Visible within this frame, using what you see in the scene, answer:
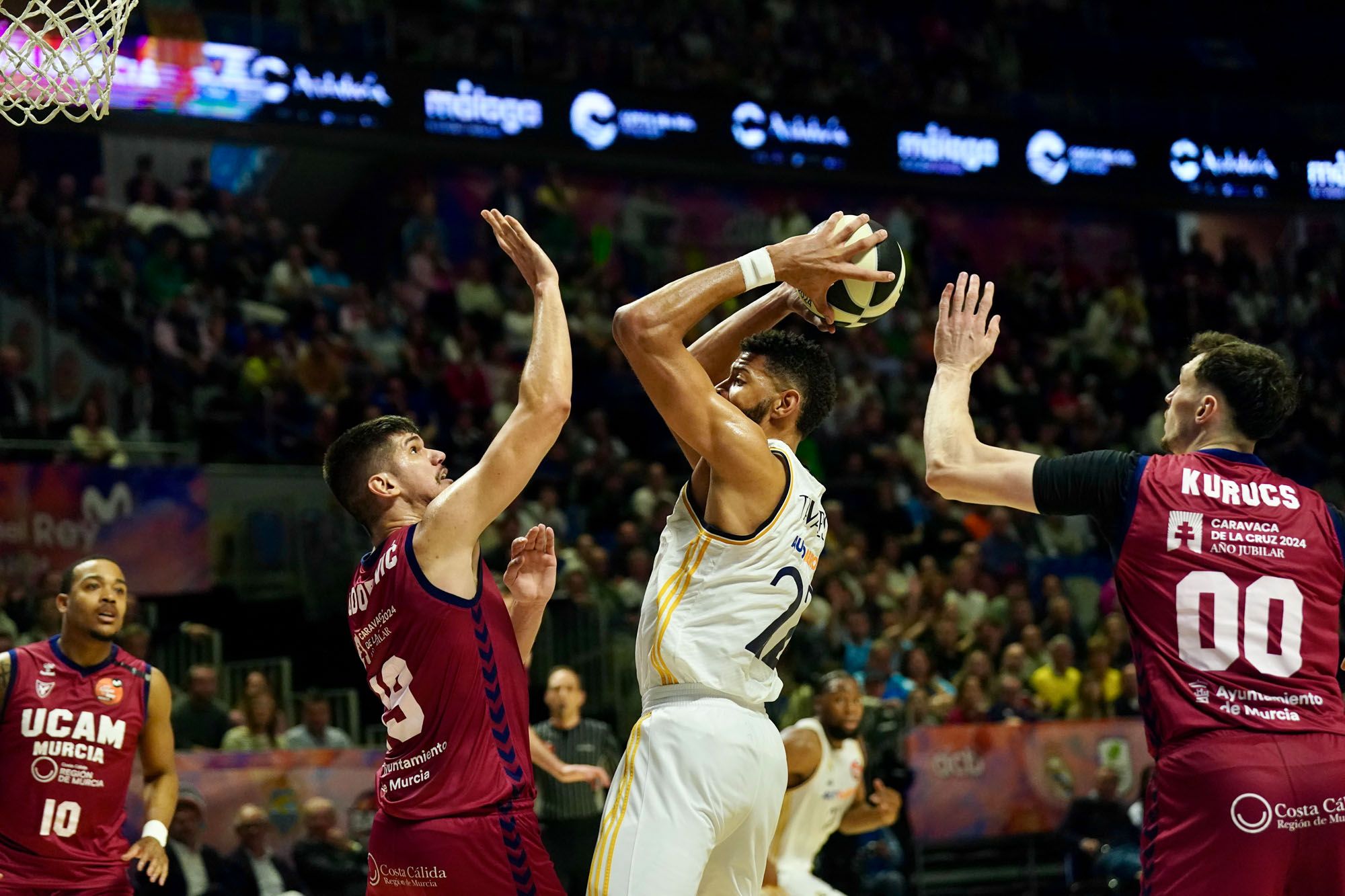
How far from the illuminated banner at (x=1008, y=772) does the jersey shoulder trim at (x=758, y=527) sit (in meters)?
6.72

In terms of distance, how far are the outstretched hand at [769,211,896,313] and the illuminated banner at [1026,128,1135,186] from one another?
1407 centimetres

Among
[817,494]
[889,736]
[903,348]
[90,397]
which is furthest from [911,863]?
[903,348]

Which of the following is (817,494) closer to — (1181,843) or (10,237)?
(1181,843)

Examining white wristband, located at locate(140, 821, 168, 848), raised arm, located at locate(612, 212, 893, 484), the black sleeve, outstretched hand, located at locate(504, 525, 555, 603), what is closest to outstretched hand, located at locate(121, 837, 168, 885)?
white wristband, located at locate(140, 821, 168, 848)

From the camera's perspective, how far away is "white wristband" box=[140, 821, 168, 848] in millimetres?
6262

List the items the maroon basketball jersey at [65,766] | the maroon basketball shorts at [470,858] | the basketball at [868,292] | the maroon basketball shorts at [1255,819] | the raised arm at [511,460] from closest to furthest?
1. the maroon basketball shorts at [1255,819]
2. the maroon basketball shorts at [470,858]
3. the raised arm at [511,460]
4. the basketball at [868,292]
5. the maroon basketball jersey at [65,766]

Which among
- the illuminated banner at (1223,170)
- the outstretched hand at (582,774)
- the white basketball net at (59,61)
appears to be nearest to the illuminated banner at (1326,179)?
the illuminated banner at (1223,170)

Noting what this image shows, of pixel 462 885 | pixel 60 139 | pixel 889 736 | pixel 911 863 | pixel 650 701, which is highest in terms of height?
pixel 60 139

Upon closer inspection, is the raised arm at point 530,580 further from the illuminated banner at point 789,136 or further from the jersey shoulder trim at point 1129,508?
the illuminated banner at point 789,136

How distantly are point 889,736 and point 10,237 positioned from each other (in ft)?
31.5

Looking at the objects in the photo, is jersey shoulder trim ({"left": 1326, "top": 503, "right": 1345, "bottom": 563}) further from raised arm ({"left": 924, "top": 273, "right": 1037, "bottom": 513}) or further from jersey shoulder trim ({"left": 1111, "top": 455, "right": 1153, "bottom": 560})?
raised arm ({"left": 924, "top": 273, "right": 1037, "bottom": 513})

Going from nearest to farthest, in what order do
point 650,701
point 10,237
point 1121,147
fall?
point 650,701, point 10,237, point 1121,147

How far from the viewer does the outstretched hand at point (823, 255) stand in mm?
4496

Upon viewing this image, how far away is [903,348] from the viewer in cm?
1889
